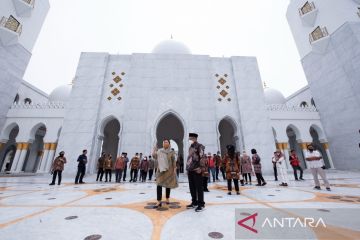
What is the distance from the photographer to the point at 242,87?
45.0ft

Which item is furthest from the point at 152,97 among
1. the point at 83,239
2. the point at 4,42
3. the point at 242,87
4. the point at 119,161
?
the point at 4,42

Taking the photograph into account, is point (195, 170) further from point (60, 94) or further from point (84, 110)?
point (60, 94)

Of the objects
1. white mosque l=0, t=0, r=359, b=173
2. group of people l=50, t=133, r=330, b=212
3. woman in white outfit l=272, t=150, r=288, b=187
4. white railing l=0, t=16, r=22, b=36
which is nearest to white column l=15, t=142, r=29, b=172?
white mosque l=0, t=0, r=359, b=173

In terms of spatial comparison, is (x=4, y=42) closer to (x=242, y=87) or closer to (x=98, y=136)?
(x=98, y=136)

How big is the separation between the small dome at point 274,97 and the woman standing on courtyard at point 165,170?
21.3 meters

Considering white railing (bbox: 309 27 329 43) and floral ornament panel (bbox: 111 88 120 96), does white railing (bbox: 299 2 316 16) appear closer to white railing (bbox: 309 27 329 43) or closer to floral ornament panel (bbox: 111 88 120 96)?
white railing (bbox: 309 27 329 43)

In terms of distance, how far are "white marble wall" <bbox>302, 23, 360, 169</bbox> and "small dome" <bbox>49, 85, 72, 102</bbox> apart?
2812 centimetres

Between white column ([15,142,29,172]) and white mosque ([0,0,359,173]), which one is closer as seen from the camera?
white mosque ([0,0,359,173])

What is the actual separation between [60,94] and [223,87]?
66.5ft

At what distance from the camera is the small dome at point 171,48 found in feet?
57.7

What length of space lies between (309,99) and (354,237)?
74.2 ft

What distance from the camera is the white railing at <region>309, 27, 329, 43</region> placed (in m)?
15.1

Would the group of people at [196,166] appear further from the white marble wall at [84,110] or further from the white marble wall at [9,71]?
the white marble wall at [9,71]

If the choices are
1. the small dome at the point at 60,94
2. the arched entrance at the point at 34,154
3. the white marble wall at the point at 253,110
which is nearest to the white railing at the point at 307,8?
the white marble wall at the point at 253,110
